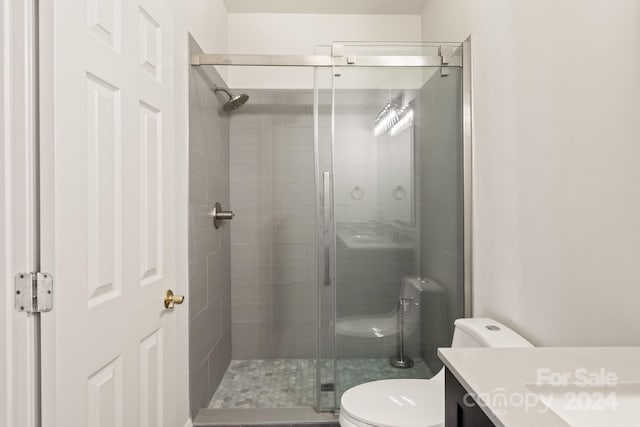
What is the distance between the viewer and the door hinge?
85cm

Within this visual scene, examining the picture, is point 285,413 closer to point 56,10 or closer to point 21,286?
point 21,286

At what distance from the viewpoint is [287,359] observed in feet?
9.34

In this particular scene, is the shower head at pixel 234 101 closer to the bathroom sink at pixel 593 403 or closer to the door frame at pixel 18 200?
the door frame at pixel 18 200

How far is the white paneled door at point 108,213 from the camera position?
2.93ft

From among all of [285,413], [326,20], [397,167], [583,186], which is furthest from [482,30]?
[285,413]

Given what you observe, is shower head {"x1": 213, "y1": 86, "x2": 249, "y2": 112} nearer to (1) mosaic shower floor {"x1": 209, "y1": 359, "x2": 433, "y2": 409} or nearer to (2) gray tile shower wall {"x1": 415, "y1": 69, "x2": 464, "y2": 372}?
(2) gray tile shower wall {"x1": 415, "y1": 69, "x2": 464, "y2": 372}

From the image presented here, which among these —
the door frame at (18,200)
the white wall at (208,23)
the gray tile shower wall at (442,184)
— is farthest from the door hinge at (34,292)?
the gray tile shower wall at (442,184)

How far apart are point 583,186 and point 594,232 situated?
14cm

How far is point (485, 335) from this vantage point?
4.64ft

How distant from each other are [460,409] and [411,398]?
754 mm

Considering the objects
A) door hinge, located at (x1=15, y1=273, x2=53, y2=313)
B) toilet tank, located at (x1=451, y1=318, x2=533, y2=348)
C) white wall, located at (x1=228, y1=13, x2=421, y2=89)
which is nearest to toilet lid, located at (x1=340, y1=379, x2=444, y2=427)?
toilet tank, located at (x1=451, y1=318, x2=533, y2=348)

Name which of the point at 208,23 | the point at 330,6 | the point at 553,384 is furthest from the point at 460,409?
the point at 330,6

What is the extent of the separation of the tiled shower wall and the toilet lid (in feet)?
4.44

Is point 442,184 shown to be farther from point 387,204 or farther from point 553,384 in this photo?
point 553,384
